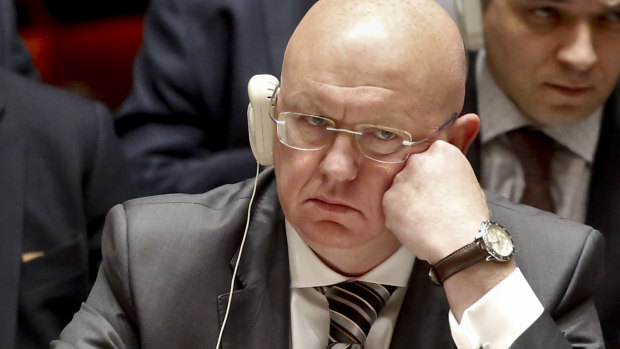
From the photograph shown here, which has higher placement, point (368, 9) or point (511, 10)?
point (368, 9)

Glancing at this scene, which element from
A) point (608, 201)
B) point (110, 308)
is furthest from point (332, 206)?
point (608, 201)

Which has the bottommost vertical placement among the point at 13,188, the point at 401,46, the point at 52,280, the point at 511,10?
the point at 52,280

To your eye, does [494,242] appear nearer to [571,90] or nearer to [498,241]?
[498,241]

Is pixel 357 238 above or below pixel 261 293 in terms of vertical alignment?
above

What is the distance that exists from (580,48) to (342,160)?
2.51ft

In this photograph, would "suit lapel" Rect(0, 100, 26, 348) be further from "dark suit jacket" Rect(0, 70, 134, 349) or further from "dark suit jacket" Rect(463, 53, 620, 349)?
"dark suit jacket" Rect(463, 53, 620, 349)

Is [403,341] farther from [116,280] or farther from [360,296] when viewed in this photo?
[116,280]

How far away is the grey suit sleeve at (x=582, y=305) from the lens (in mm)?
1724

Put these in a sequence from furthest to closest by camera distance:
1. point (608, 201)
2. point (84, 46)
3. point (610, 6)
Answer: point (84, 46), point (608, 201), point (610, 6)

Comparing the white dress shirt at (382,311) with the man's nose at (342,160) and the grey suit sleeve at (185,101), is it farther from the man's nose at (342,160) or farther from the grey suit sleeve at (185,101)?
the grey suit sleeve at (185,101)

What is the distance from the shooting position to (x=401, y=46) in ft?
5.13

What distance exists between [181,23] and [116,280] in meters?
0.85

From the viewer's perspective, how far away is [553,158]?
2.29 metres

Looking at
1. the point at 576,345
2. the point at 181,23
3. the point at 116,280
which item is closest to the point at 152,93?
the point at 181,23
